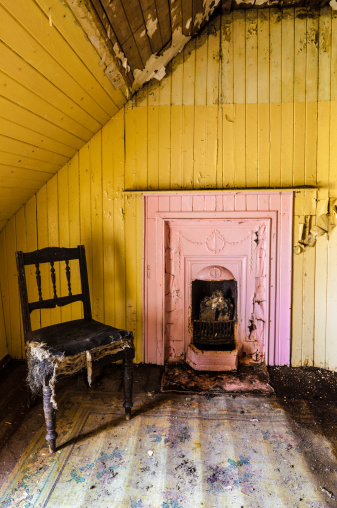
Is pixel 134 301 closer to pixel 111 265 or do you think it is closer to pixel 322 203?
pixel 111 265

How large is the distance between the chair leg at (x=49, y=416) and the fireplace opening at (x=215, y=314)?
4.44 feet

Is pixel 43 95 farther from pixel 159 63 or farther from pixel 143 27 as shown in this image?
pixel 159 63

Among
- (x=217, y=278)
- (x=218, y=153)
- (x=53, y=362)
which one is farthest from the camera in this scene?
(x=217, y=278)

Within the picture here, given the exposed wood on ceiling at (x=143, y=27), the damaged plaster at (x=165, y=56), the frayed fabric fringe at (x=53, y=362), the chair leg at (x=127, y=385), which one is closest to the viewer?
the exposed wood on ceiling at (x=143, y=27)

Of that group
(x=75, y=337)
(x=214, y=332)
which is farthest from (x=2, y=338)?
(x=214, y=332)

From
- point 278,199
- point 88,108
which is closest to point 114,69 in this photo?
point 88,108

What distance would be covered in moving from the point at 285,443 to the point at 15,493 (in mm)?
1446

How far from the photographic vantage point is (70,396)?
2.39 metres

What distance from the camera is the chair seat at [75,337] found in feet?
6.20

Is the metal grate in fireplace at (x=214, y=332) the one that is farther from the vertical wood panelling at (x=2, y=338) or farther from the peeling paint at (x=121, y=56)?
the peeling paint at (x=121, y=56)

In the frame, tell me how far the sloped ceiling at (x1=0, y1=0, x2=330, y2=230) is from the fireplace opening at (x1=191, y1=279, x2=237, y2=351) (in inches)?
61.1

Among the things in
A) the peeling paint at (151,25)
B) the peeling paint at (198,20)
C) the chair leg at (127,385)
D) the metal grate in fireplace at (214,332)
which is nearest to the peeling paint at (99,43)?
the peeling paint at (151,25)

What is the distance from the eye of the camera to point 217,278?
2789 millimetres

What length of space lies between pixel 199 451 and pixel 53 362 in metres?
0.95
